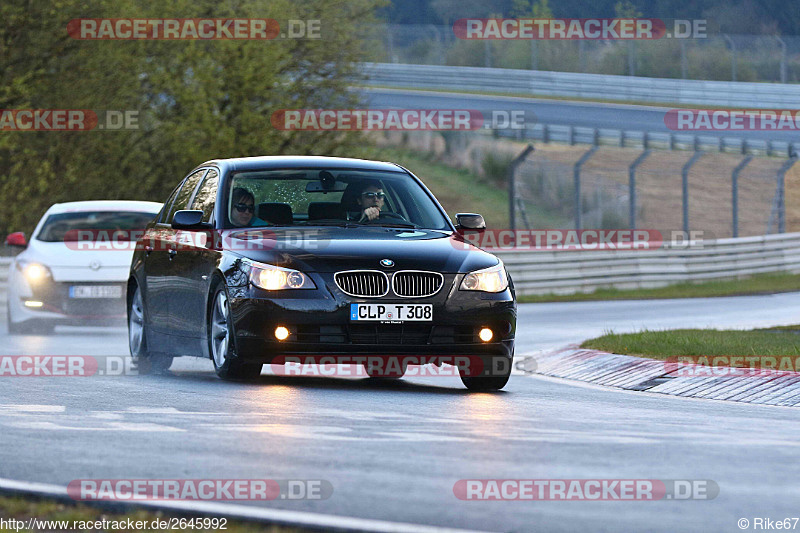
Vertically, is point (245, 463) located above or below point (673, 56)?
below

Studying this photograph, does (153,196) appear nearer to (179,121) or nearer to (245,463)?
(179,121)

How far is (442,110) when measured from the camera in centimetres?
5759

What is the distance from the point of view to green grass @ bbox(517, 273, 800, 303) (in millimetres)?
26828

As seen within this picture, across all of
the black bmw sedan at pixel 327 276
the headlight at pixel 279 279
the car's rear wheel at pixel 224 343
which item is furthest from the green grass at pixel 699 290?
the headlight at pixel 279 279

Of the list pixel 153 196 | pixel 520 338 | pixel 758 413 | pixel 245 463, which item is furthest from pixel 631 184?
pixel 245 463

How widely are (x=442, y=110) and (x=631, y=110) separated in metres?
6.78

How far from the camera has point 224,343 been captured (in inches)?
429
